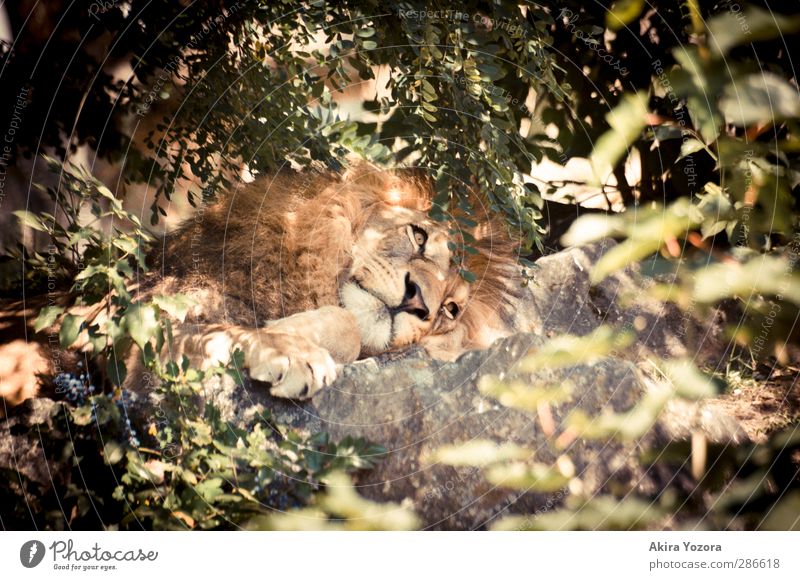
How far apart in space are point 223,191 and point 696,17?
107cm

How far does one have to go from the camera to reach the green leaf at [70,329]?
1.18m

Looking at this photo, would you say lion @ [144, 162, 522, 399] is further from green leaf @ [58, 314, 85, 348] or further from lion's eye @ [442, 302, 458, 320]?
green leaf @ [58, 314, 85, 348]

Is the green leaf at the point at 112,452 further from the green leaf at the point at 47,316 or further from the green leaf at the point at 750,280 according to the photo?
the green leaf at the point at 750,280

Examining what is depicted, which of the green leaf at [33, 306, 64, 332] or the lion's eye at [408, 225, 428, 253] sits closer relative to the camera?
the green leaf at [33, 306, 64, 332]

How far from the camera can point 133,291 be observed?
128 cm

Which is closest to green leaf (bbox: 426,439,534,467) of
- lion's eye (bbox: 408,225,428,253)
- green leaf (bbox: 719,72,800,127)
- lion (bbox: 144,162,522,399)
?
lion (bbox: 144,162,522,399)

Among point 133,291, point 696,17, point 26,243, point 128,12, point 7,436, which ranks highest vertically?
point 128,12

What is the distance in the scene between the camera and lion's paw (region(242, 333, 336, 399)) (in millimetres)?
1257

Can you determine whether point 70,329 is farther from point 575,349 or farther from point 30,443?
point 575,349

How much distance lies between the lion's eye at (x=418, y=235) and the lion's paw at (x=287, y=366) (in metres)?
0.39

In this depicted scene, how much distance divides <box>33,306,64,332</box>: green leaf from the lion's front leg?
221mm

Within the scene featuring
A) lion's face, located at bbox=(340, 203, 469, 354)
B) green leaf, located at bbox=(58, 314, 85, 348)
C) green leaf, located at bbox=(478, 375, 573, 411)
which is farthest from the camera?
lion's face, located at bbox=(340, 203, 469, 354)
